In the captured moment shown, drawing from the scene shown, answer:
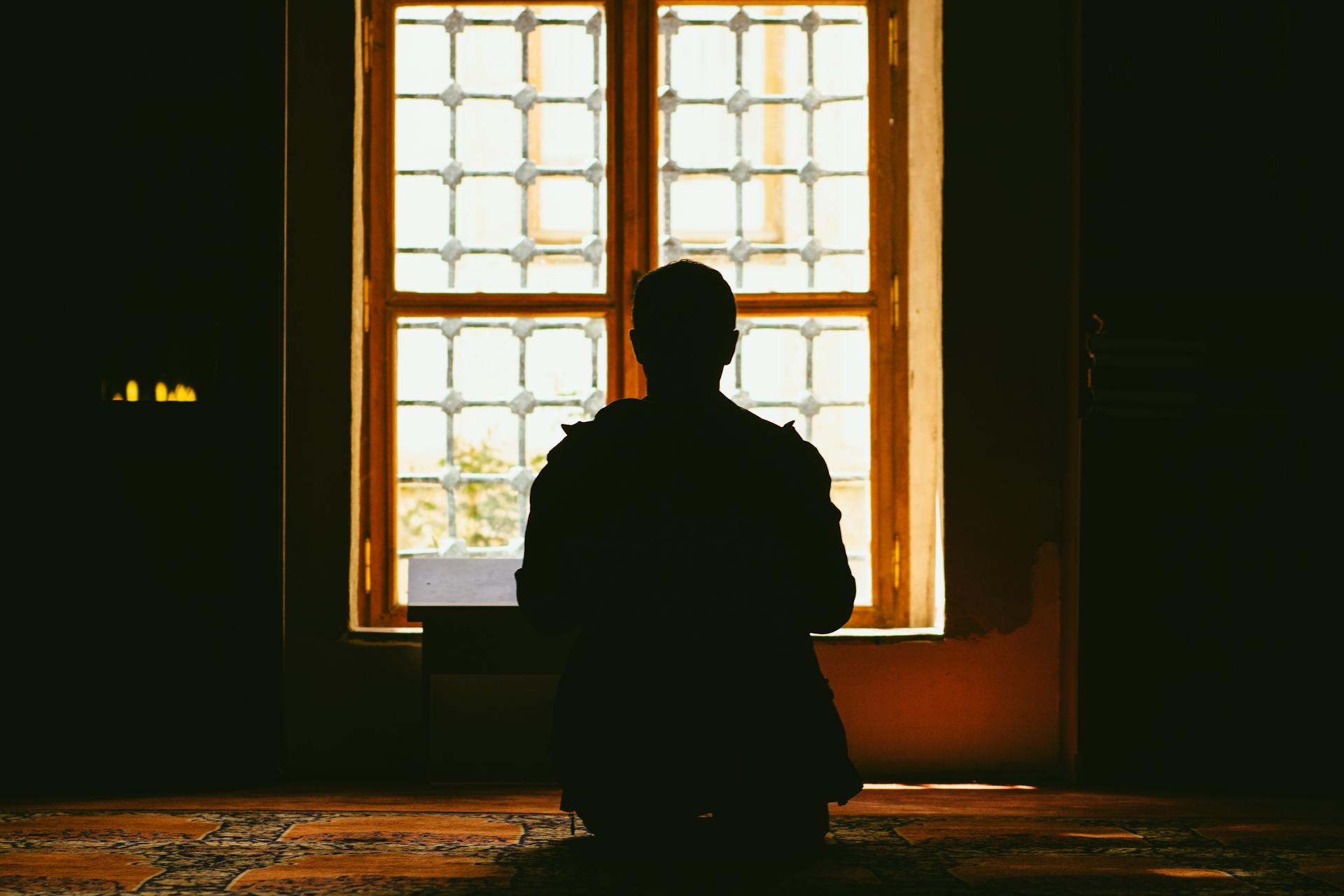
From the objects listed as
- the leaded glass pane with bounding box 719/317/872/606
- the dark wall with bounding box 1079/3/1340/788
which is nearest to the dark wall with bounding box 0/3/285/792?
the leaded glass pane with bounding box 719/317/872/606

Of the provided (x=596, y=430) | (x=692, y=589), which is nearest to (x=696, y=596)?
(x=692, y=589)

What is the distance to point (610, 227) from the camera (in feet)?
12.0

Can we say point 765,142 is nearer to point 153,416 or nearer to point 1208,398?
point 1208,398

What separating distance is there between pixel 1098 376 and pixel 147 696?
259cm

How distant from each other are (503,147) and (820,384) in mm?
1201

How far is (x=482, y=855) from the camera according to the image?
7.39ft

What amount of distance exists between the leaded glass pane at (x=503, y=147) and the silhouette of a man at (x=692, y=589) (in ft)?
5.61

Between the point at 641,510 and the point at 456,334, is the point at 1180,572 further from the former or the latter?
the point at 456,334

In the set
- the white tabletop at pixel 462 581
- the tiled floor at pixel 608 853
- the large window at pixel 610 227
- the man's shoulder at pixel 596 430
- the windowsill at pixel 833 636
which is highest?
the large window at pixel 610 227

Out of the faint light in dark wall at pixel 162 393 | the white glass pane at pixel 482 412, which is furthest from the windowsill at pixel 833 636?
the faint light in dark wall at pixel 162 393

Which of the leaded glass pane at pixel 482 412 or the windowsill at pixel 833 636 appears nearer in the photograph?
the windowsill at pixel 833 636

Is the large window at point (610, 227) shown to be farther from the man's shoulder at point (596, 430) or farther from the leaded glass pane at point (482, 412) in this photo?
the man's shoulder at point (596, 430)

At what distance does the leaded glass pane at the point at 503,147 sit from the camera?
12.1 ft

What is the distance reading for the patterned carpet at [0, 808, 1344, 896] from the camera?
78.7 inches
